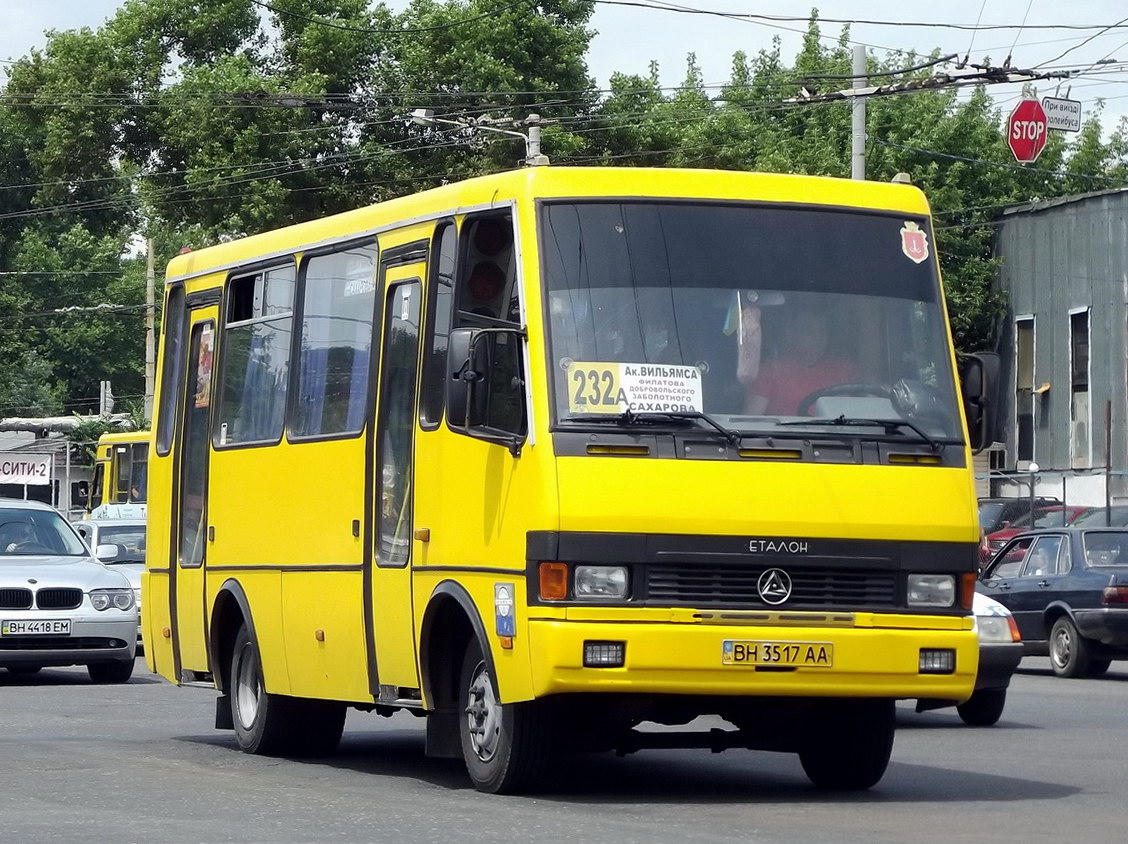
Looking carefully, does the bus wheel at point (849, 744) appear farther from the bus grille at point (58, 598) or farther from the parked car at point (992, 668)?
the bus grille at point (58, 598)

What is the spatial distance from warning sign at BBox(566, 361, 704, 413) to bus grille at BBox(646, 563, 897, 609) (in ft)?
2.34

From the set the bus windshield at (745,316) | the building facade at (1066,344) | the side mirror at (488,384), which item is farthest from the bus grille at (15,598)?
the building facade at (1066,344)

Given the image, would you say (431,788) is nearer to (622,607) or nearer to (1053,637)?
(622,607)

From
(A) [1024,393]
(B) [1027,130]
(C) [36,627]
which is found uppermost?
(B) [1027,130]

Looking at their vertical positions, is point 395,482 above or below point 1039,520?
below

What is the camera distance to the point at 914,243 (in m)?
11.1

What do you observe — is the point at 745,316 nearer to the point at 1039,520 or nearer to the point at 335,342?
the point at 335,342

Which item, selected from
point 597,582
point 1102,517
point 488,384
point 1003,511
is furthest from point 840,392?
point 1003,511

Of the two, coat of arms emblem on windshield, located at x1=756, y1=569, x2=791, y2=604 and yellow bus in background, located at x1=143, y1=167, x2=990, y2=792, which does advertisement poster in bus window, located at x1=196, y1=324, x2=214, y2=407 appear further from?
coat of arms emblem on windshield, located at x1=756, y1=569, x2=791, y2=604

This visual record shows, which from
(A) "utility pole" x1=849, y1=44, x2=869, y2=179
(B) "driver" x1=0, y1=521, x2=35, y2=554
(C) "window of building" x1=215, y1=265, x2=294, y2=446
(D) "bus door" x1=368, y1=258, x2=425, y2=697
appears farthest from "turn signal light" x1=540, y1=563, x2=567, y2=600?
(A) "utility pole" x1=849, y1=44, x2=869, y2=179

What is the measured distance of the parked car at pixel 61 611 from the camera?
19.9 m

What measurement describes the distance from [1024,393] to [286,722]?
1611 inches

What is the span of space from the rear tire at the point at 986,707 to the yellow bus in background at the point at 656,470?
493 cm

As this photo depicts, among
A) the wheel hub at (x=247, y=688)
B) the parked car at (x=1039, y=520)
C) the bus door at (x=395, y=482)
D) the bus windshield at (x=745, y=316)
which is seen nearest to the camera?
the bus windshield at (x=745, y=316)
